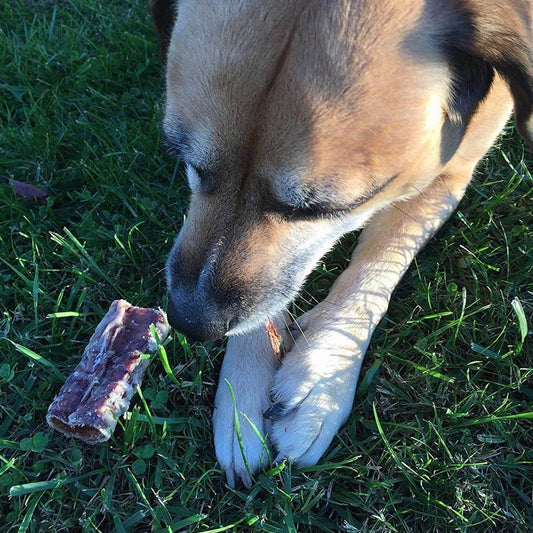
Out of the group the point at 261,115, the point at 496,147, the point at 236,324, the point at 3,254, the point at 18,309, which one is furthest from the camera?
the point at 496,147

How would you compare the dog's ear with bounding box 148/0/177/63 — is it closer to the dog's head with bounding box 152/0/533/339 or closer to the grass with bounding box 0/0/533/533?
the dog's head with bounding box 152/0/533/339

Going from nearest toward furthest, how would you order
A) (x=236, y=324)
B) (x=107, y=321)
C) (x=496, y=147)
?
1. (x=236, y=324)
2. (x=107, y=321)
3. (x=496, y=147)

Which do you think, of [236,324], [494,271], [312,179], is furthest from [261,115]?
[494,271]

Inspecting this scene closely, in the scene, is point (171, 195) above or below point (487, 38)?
below

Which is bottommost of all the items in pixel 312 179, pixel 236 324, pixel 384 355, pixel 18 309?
pixel 18 309

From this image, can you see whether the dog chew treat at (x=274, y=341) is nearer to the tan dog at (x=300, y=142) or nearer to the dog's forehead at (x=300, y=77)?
the tan dog at (x=300, y=142)

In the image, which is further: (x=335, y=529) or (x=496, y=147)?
(x=496, y=147)

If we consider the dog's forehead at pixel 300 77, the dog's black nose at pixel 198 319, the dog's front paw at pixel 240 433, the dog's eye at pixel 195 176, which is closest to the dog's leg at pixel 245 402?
the dog's front paw at pixel 240 433

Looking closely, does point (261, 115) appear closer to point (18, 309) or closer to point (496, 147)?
point (18, 309)

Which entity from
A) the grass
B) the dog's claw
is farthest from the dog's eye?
the dog's claw
